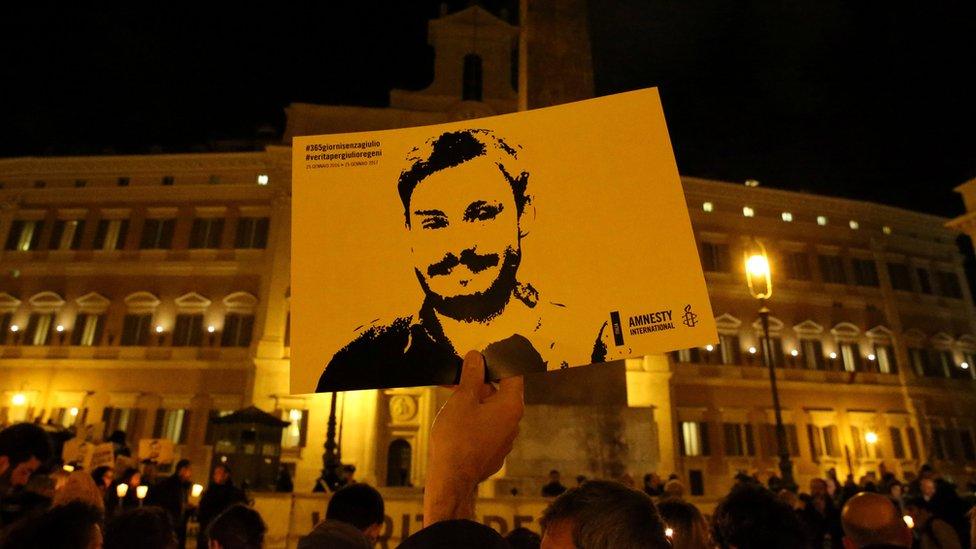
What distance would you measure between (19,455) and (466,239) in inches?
103

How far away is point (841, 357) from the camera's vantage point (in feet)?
89.9

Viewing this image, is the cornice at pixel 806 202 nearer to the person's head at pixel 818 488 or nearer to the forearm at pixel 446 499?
the person's head at pixel 818 488

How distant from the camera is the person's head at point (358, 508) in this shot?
8.64 ft

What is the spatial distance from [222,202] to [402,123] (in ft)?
25.7

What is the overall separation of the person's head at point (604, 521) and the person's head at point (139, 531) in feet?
5.14

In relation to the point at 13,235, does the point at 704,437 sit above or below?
below

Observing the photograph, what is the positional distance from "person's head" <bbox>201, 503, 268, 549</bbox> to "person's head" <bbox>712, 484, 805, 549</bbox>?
1816mm

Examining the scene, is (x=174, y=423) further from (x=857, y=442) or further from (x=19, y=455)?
(x=857, y=442)

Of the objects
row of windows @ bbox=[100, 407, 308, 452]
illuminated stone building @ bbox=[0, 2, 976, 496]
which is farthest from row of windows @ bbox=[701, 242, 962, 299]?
row of windows @ bbox=[100, 407, 308, 452]

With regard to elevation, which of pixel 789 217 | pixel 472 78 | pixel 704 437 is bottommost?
pixel 704 437

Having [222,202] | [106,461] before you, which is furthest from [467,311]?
[222,202]

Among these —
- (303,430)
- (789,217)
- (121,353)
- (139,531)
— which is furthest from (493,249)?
(789,217)

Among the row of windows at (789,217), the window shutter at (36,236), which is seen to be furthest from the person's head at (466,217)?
the window shutter at (36,236)

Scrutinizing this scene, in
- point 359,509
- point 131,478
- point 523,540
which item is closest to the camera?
point 523,540
